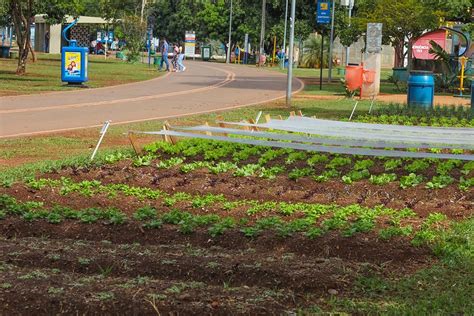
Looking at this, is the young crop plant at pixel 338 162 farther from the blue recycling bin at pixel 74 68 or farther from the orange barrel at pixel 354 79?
the blue recycling bin at pixel 74 68

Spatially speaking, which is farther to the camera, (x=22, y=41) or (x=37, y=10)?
(x=37, y=10)

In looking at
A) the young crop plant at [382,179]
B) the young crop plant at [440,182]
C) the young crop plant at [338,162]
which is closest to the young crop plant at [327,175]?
the young crop plant at [338,162]

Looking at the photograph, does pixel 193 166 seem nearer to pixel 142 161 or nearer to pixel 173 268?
pixel 142 161

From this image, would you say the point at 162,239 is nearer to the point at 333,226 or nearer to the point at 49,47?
the point at 333,226

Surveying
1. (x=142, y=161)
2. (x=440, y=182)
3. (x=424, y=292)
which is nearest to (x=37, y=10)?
(x=142, y=161)

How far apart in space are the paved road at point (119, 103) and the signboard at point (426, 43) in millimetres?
7942

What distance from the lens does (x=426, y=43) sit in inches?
1821

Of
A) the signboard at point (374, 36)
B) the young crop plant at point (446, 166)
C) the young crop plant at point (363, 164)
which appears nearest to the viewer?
the young crop plant at point (446, 166)

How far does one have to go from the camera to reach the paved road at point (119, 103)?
21000 millimetres

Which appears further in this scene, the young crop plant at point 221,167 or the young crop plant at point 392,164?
the young crop plant at point 392,164

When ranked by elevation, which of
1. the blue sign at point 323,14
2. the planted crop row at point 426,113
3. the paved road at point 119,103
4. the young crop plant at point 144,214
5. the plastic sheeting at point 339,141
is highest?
the blue sign at point 323,14

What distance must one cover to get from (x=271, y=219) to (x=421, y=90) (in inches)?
672

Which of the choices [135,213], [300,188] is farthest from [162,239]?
[300,188]

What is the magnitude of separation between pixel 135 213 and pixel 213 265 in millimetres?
2404
